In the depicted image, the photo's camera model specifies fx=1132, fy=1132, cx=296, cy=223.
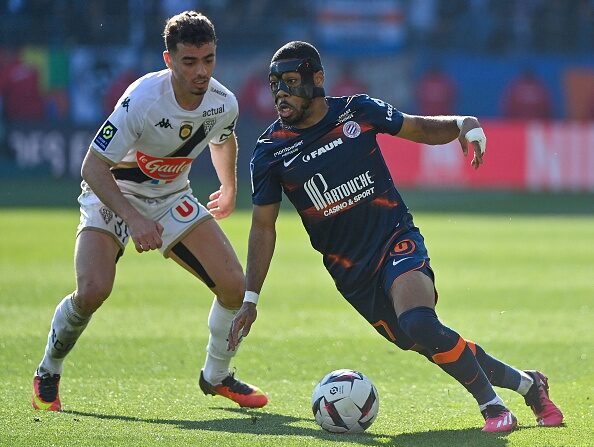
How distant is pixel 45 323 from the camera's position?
987 centimetres

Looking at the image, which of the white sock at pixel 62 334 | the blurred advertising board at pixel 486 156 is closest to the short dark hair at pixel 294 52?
the white sock at pixel 62 334

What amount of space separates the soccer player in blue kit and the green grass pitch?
578 millimetres

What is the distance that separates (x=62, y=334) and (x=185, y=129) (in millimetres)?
1454

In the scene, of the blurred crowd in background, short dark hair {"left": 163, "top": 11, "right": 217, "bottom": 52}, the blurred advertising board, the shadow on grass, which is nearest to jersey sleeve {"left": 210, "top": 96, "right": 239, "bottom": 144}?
short dark hair {"left": 163, "top": 11, "right": 217, "bottom": 52}

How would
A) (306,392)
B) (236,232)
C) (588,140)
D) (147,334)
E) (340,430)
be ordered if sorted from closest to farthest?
(340,430) < (306,392) < (147,334) < (236,232) < (588,140)

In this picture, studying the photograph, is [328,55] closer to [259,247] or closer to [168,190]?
[168,190]

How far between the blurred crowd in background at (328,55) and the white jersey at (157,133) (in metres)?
19.0

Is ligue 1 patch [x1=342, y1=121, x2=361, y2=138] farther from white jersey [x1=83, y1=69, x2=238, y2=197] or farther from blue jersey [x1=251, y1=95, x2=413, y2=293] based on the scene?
white jersey [x1=83, y1=69, x2=238, y2=197]

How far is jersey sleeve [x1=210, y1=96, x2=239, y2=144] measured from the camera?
7168 mm

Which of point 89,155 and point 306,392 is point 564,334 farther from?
point 89,155

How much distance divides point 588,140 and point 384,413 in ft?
64.2

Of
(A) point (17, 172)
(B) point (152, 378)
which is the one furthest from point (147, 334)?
(A) point (17, 172)

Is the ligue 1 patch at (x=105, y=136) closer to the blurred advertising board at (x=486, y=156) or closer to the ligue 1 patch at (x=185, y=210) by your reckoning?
the ligue 1 patch at (x=185, y=210)

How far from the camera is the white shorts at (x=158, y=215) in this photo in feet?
23.1
